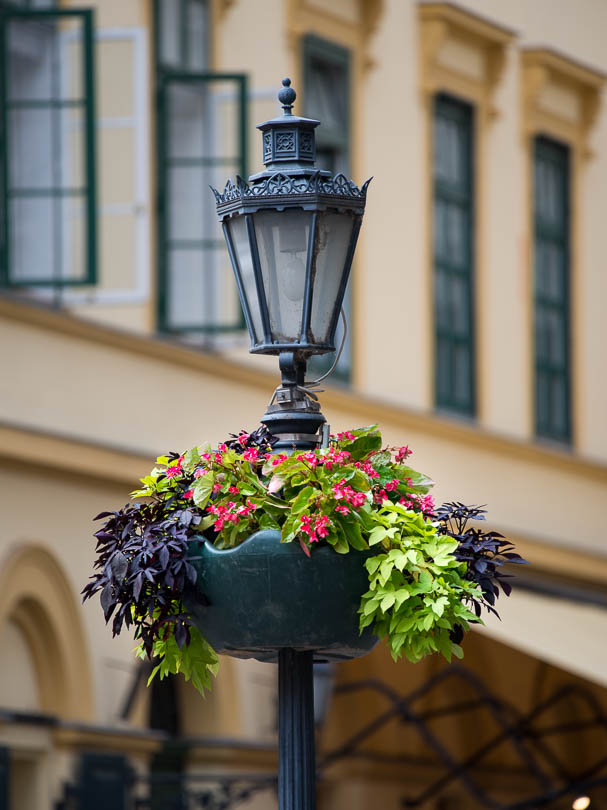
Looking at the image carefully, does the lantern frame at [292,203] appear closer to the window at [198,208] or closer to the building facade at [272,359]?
the building facade at [272,359]

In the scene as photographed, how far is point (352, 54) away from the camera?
15.1m

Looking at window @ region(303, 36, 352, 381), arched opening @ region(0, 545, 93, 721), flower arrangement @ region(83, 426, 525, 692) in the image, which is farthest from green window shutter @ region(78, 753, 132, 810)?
flower arrangement @ region(83, 426, 525, 692)

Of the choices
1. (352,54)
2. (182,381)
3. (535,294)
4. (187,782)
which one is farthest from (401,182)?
(187,782)

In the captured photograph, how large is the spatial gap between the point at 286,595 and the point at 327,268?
891 millimetres

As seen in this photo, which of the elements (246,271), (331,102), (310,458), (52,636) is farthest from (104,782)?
(310,458)

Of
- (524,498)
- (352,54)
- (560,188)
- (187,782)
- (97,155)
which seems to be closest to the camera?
(97,155)

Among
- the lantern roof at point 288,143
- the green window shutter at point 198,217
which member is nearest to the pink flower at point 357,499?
the lantern roof at point 288,143

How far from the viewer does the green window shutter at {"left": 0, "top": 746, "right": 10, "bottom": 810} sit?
35.5 feet

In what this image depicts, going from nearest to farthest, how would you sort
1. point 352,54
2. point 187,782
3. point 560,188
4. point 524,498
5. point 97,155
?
point 97,155
point 187,782
point 352,54
point 524,498
point 560,188

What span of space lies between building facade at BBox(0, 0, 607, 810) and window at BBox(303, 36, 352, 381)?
30 mm

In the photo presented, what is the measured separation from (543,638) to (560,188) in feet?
18.5

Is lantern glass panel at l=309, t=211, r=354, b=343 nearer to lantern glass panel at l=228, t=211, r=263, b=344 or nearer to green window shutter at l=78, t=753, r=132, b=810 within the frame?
lantern glass panel at l=228, t=211, r=263, b=344

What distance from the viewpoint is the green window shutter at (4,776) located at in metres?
10.8

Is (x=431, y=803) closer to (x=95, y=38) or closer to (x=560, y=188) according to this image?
(x=560, y=188)
